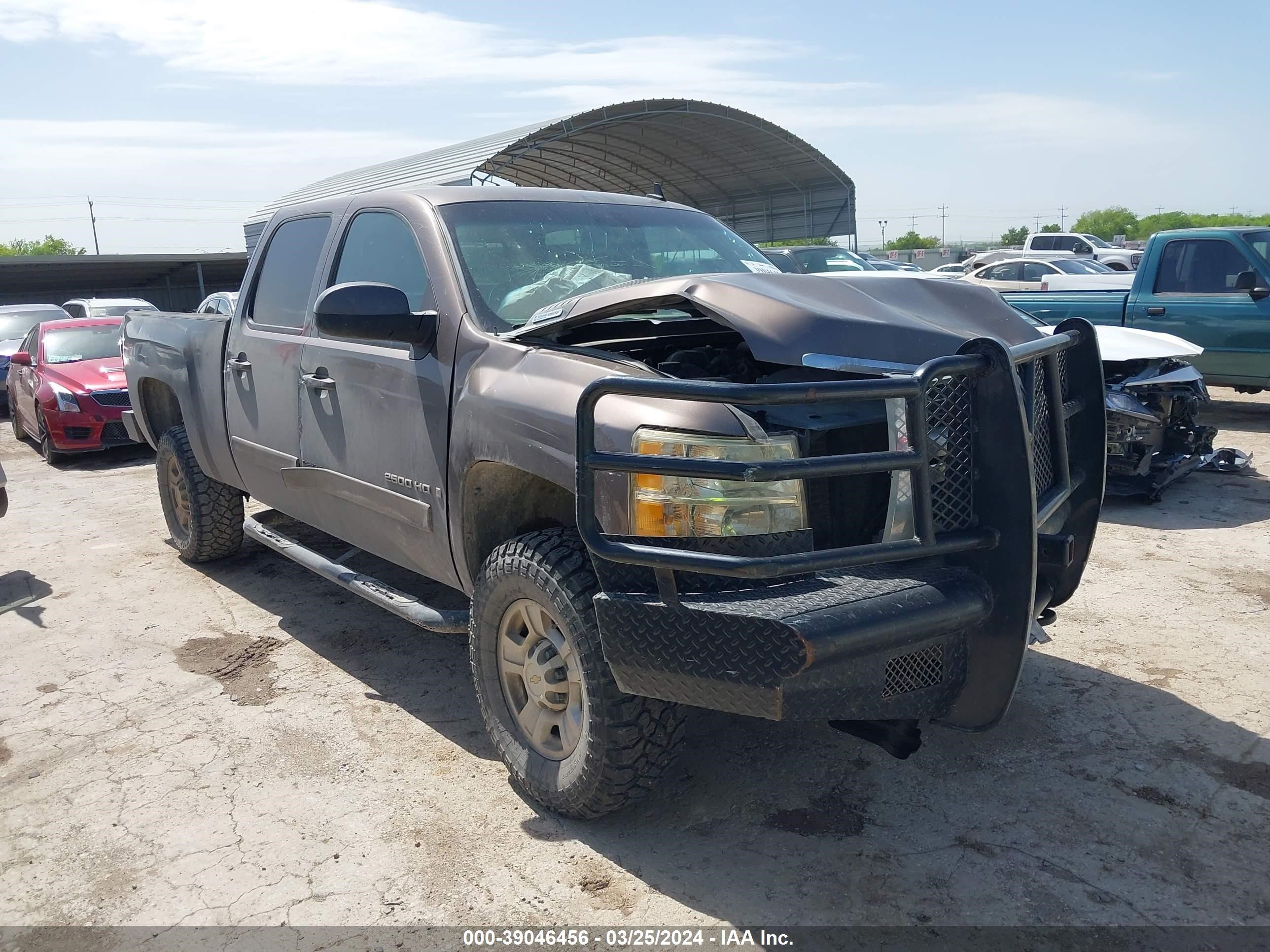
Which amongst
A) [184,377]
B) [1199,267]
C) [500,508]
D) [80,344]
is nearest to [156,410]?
[184,377]

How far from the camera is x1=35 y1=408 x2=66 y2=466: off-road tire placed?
33.9 ft

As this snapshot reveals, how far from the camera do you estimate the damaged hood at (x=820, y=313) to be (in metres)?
2.73

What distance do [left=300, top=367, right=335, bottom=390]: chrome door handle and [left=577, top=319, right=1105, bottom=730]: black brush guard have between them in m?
1.77

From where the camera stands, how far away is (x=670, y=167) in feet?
88.1

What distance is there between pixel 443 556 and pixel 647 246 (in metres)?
1.54

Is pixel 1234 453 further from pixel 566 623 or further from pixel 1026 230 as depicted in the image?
pixel 1026 230

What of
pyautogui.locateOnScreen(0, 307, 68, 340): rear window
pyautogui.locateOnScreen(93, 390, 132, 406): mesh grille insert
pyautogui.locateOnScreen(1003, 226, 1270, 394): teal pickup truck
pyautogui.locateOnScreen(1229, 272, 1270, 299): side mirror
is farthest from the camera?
pyautogui.locateOnScreen(0, 307, 68, 340): rear window

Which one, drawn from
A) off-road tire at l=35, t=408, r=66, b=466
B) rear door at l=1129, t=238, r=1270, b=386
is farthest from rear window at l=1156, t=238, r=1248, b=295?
off-road tire at l=35, t=408, r=66, b=466

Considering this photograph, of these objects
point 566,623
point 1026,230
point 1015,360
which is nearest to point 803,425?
point 1015,360

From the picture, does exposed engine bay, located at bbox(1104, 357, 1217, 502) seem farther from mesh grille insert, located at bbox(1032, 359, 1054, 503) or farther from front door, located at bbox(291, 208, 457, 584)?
front door, located at bbox(291, 208, 457, 584)

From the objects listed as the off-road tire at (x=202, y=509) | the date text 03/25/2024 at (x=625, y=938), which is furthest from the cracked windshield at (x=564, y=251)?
the off-road tire at (x=202, y=509)

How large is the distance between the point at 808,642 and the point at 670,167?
2606cm

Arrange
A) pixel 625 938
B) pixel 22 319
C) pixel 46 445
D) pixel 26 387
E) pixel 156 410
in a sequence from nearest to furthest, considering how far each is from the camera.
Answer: pixel 625 938
pixel 156 410
pixel 46 445
pixel 26 387
pixel 22 319

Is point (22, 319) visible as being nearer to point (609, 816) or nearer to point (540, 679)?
point (540, 679)
